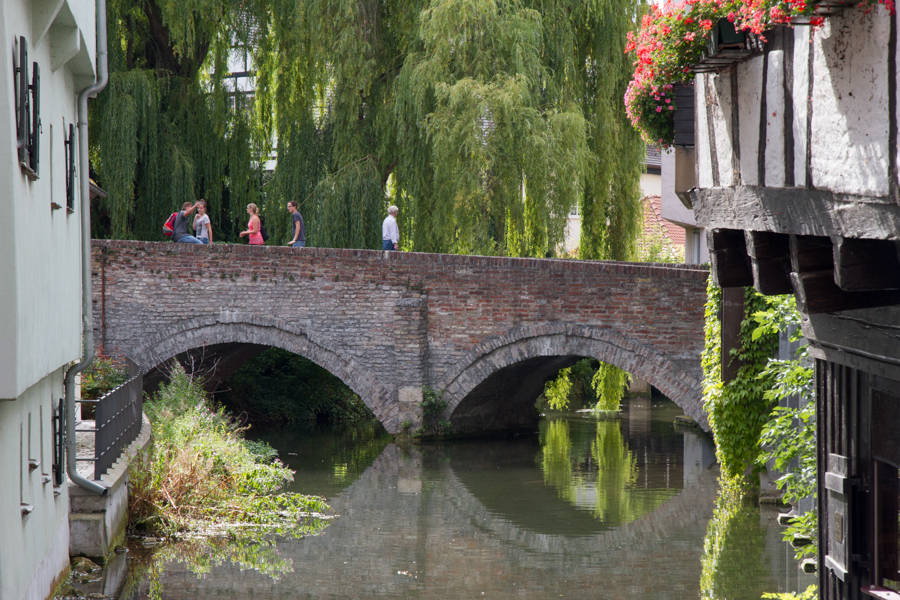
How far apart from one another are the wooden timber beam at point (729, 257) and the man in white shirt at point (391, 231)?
961 cm

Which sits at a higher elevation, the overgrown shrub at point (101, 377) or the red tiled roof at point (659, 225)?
the red tiled roof at point (659, 225)

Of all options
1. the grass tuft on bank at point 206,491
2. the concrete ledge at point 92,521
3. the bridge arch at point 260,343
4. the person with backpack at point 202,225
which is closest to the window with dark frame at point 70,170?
the concrete ledge at point 92,521

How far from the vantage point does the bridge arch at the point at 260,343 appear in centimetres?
1495

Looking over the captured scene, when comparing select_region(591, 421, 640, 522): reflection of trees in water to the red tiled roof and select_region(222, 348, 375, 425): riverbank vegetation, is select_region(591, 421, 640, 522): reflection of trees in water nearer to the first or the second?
select_region(222, 348, 375, 425): riverbank vegetation

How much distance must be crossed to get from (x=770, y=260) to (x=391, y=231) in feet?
33.6

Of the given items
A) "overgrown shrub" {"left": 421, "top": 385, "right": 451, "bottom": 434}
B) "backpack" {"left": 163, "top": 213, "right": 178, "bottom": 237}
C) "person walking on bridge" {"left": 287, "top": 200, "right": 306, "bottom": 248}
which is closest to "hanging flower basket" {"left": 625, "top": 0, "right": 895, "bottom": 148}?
"overgrown shrub" {"left": 421, "top": 385, "right": 451, "bottom": 434}

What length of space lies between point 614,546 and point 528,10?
25.9 ft

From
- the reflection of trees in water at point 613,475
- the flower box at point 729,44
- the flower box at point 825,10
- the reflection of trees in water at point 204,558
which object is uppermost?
the flower box at point 729,44

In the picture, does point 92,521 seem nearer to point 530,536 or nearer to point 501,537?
point 501,537

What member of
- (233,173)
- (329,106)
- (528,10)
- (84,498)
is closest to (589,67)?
(528,10)

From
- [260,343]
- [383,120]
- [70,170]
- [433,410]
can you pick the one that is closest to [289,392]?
[260,343]

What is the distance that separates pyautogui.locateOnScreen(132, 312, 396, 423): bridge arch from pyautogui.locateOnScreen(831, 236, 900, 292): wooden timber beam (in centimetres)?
1158

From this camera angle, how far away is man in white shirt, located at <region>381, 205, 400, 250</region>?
1445 cm

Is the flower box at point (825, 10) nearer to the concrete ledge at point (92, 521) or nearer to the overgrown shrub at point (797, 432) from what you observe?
the overgrown shrub at point (797, 432)
